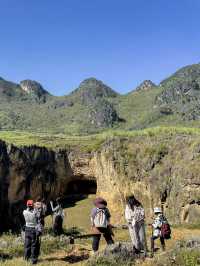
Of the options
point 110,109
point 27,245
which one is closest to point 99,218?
point 27,245

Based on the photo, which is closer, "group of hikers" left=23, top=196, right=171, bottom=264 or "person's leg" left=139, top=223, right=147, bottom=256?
"group of hikers" left=23, top=196, right=171, bottom=264

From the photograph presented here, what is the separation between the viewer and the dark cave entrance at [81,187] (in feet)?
146

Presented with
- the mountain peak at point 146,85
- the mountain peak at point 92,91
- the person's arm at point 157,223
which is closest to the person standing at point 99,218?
the person's arm at point 157,223

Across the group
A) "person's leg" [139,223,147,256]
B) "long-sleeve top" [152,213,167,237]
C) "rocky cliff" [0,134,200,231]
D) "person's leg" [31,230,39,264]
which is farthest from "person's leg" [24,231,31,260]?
"rocky cliff" [0,134,200,231]

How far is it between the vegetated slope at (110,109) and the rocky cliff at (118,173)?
62309 millimetres

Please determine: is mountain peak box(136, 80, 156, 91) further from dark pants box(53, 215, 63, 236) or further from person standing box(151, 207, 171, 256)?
person standing box(151, 207, 171, 256)

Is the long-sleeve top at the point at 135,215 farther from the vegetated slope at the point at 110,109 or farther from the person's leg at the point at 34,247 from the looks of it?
the vegetated slope at the point at 110,109

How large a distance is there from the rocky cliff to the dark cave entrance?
0.46 metres

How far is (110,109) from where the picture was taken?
136m

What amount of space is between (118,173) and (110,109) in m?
99.5

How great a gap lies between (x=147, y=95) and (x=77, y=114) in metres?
25.2

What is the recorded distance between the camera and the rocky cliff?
3058cm

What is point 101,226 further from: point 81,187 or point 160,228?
point 81,187

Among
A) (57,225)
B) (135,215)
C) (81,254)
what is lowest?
(81,254)
